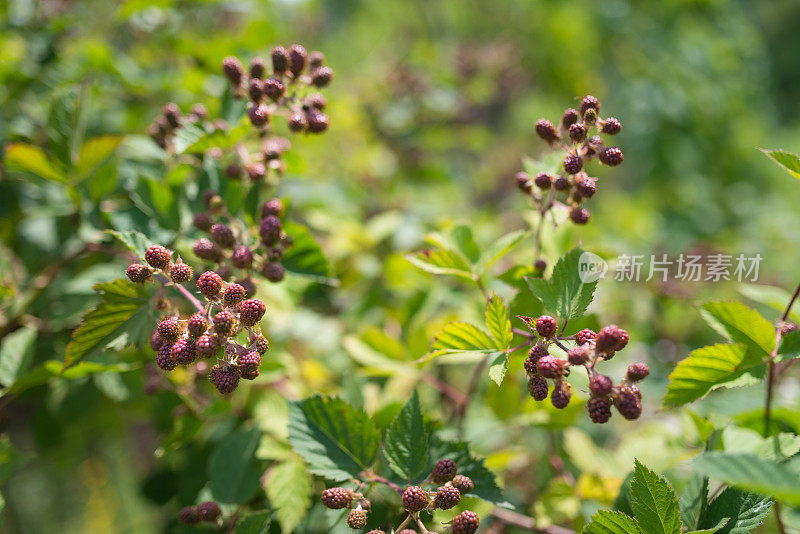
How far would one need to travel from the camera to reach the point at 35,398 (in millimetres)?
1149

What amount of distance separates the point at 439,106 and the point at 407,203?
399mm

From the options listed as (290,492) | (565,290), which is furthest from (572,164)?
(290,492)

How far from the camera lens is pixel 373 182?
5.76ft

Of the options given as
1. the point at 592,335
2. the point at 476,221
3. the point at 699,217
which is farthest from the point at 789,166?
the point at 699,217

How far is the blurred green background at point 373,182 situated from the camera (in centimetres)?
103

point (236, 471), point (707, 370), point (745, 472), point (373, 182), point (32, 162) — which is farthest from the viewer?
point (373, 182)

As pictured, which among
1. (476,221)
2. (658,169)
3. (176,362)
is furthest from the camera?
(658,169)

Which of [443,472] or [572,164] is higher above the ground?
[572,164]

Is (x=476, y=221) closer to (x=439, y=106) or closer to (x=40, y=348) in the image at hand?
(x=439, y=106)

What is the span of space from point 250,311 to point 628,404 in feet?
1.40

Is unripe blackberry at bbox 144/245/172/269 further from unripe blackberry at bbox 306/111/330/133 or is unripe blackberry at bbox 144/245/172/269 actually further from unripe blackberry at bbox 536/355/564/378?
unripe blackberry at bbox 536/355/564/378

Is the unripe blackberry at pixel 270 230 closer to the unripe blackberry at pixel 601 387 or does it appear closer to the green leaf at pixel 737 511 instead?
the unripe blackberry at pixel 601 387

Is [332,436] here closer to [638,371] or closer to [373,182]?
[638,371]

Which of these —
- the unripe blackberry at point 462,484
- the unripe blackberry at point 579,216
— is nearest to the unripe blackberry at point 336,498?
the unripe blackberry at point 462,484
